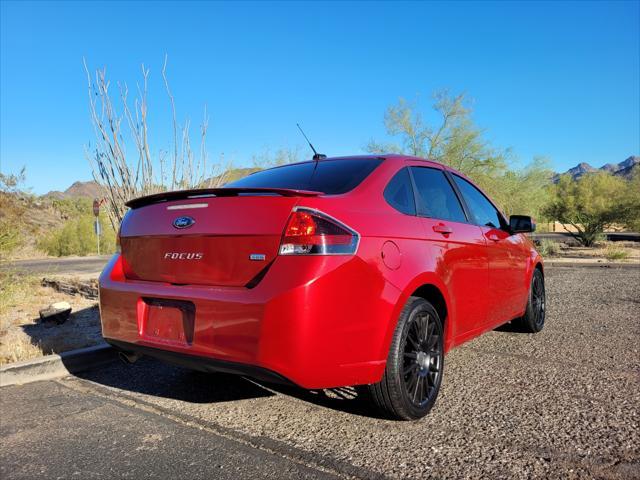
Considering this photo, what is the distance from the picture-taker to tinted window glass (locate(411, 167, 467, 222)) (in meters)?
3.64

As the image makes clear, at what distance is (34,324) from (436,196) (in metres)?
5.21

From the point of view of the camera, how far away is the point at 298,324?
251 centimetres

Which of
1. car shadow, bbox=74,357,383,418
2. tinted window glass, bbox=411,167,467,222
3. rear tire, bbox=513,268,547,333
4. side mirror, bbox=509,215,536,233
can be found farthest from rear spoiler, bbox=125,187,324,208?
rear tire, bbox=513,268,547,333

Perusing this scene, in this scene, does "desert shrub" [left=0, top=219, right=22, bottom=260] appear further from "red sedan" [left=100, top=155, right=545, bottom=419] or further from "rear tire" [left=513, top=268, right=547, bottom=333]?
"rear tire" [left=513, top=268, right=547, bottom=333]

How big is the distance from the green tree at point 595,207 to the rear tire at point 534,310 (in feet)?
61.9

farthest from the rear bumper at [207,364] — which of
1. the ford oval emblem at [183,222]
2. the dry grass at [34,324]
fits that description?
the dry grass at [34,324]

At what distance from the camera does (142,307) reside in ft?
9.96

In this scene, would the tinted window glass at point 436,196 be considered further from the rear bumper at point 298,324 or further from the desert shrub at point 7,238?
the desert shrub at point 7,238

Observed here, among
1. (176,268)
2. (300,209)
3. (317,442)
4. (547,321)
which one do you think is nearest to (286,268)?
(300,209)

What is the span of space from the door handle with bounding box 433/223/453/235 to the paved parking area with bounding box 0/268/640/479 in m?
1.18

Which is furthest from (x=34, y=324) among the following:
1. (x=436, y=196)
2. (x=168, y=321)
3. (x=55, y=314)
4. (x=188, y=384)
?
(x=436, y=196)

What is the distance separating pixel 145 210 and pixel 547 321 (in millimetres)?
5064

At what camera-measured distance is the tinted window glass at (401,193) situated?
10.6 ft

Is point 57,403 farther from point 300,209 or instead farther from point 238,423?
point 300,209
